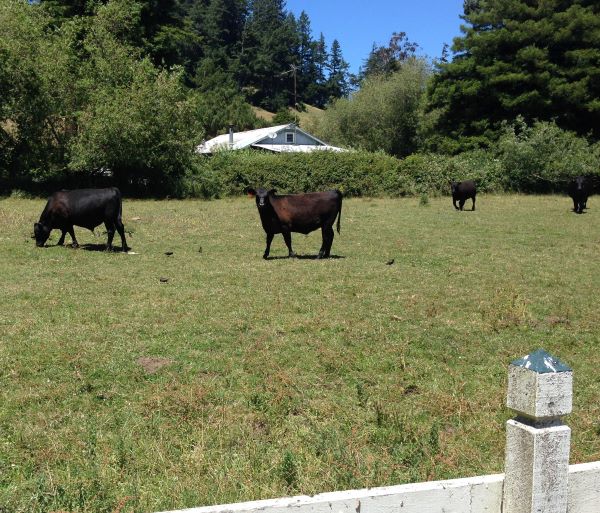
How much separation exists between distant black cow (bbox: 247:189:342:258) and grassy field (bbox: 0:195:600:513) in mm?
694

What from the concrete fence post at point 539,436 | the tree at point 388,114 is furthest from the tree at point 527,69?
the concrete fence post at point 539,436

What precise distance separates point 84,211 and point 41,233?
3.60 feet

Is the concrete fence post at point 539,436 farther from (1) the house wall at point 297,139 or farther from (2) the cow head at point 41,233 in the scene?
(1) the house wall at point 297,139

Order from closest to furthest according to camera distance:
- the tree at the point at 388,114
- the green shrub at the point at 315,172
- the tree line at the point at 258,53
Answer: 1. the green shrub at the point at 315,172
2. the tree at the point at 388,114
3. the tree line at the point at 258,53

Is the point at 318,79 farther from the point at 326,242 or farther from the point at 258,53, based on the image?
the point at 326,242

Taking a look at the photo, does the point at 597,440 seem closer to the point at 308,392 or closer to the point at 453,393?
the point at 453,393

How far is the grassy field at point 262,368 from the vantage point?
438cm

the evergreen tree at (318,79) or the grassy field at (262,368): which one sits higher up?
the evergreen tree at (318,79)

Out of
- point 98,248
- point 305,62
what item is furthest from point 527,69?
point 305,62

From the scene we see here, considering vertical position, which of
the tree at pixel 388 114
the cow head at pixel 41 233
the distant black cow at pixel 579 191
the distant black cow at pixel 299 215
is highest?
the tree at pixel 388 114

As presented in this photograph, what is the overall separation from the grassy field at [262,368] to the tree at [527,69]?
28433 mm

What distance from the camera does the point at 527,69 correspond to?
3997 centimetres

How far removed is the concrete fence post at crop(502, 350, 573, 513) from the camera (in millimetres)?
2787

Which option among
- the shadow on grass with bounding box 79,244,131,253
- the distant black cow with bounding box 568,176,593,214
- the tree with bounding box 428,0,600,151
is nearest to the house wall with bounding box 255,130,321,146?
the tree with bounding box 428,0,600,151
